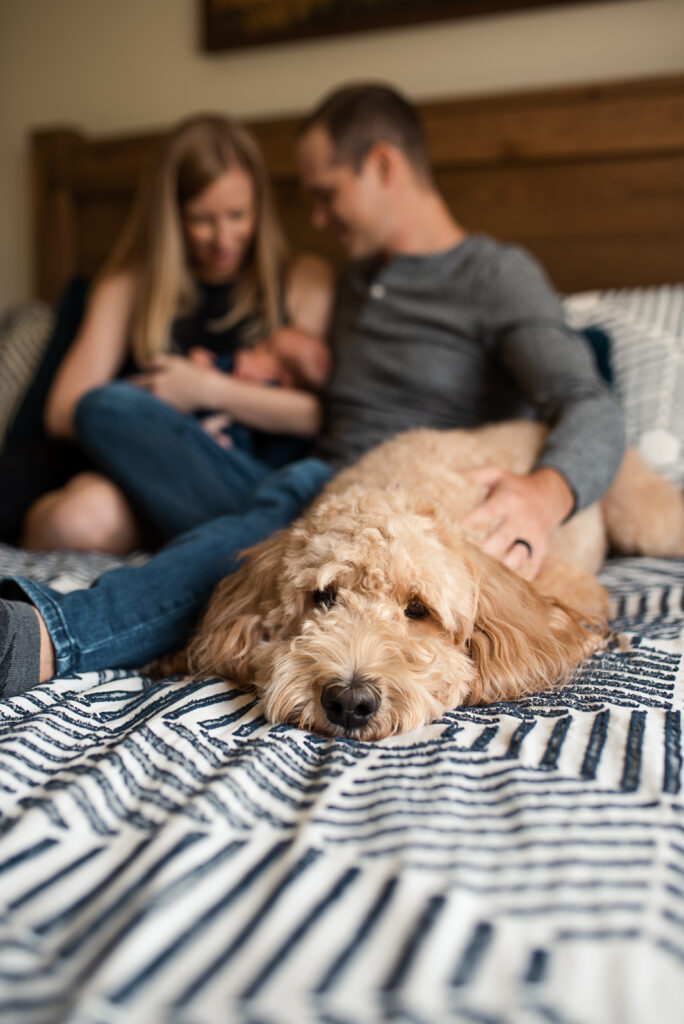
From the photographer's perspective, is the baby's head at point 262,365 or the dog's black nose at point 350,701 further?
the baby's head at point 262,365

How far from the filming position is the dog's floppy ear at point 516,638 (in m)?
1.19

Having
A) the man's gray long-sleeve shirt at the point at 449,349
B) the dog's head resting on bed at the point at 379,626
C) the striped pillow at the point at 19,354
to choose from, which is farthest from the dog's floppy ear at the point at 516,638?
the striped pillow at the point at 19,354

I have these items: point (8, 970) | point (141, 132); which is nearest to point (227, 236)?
point (141, 132)

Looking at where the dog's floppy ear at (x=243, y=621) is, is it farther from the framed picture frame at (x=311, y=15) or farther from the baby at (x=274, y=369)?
the framed picture frame at (x=311, y=15)

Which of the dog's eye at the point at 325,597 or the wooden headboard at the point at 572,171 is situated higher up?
the wooden headboard at the point at 572,171


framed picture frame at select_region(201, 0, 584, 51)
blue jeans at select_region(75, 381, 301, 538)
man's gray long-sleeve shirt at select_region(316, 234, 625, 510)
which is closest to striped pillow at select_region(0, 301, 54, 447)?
blue jeans at select_region(75, 381, 301, 538)

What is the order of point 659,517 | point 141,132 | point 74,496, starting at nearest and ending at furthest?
point 659,517 → point 74,496 → point 141,132

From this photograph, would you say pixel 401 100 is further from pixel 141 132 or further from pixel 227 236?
pixel 141 132

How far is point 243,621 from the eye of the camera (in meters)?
1.28

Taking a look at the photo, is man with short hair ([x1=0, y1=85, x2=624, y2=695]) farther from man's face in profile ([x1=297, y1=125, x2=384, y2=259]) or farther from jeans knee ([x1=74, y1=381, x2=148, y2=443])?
jeans knee ([x1=74, y1=381, x2=148, y2=443])

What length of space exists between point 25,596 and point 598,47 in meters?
2.94

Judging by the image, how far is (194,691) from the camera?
116 cm

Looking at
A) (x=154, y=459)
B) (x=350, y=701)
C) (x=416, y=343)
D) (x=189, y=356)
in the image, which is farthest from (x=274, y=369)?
(x=350, y=701)

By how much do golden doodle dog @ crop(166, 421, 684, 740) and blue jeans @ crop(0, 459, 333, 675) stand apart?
10 cm
